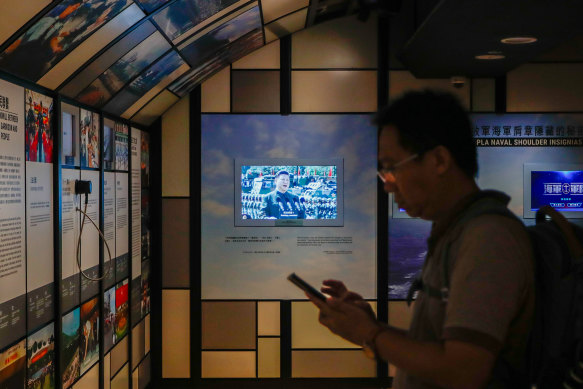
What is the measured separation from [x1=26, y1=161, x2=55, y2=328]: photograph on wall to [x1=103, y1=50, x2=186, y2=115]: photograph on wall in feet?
3.45

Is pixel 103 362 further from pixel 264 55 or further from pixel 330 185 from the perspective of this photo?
pixel 264 55

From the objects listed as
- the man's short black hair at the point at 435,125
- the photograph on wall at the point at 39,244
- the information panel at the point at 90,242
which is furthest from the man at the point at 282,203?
the man's short black hair at the point at 435,125

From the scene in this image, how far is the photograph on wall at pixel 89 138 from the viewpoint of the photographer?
3.56m

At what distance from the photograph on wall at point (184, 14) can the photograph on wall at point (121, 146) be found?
0.96m

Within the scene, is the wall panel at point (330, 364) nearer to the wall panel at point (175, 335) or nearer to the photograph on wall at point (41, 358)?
the wall panel at point (175, 335)

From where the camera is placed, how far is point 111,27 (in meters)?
3.01

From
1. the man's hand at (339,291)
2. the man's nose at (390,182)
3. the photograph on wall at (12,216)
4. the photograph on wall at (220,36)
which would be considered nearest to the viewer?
the man's nose at (390,182)

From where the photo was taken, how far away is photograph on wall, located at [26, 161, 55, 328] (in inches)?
110

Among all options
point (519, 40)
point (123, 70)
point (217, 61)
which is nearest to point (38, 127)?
point (123, 70)

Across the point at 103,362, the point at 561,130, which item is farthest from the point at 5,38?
the point at 561,130

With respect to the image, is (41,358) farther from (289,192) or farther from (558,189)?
(558,189)

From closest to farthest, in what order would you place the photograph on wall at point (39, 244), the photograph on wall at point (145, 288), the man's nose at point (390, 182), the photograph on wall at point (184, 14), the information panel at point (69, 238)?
the man's nose at point (390, 182) < the photograph on wall at point (39, 244) < the information panel at point (69, 238) < the photograph on wall at point (184, 14) < the photograph on wall at point (145, 288)

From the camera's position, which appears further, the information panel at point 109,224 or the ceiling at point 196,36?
the information panel at point 109,224

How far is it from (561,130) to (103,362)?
4.32m
